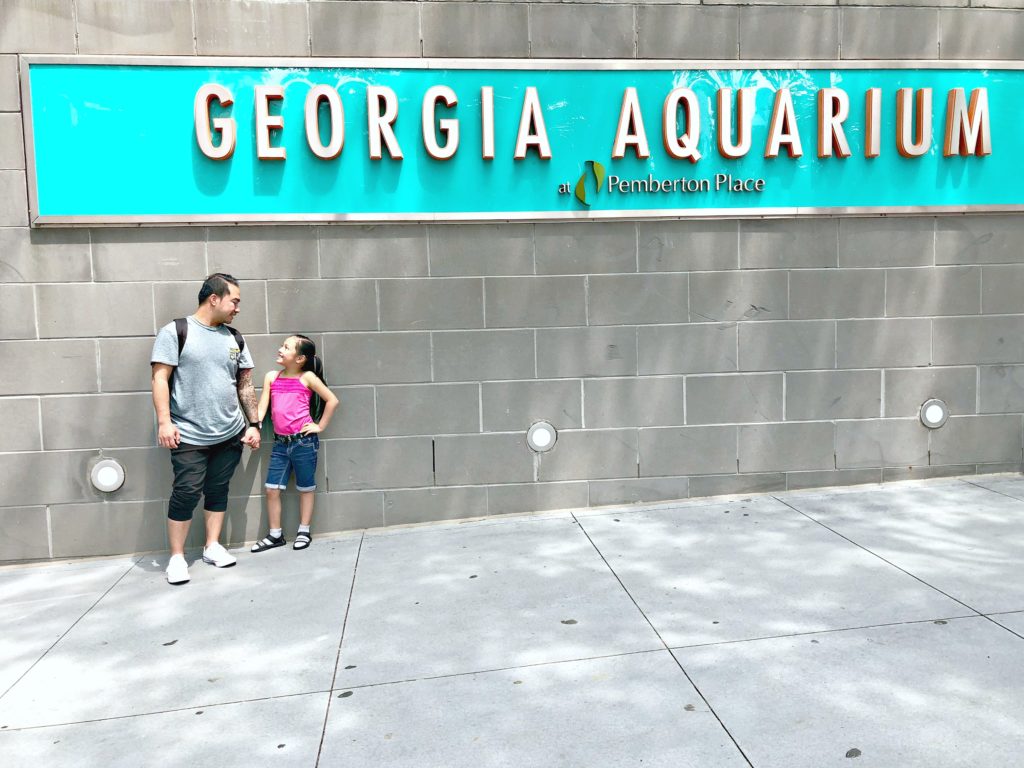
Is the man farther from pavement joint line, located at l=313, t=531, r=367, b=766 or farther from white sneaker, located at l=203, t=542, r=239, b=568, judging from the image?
pavement joint line, located at l=313, t=531, r=367, b=766

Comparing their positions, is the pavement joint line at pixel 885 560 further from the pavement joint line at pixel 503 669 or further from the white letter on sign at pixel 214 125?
the white letter on sign at pixel 214 125

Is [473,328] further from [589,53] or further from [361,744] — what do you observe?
[361,744]

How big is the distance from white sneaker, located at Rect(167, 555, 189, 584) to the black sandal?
50 cm

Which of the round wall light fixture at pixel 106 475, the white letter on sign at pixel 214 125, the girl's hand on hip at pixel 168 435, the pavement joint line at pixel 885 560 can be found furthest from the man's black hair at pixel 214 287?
the pavement joint line at pixel 885 560

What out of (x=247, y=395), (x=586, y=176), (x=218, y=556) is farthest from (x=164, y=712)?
(x=586, y=176)

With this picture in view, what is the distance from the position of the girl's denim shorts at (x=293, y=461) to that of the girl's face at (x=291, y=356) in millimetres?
463

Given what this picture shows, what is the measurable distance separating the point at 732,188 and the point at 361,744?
419 cm

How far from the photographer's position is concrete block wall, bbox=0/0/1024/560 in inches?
193

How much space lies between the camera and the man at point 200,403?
4.46 m

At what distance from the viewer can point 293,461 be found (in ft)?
16.2

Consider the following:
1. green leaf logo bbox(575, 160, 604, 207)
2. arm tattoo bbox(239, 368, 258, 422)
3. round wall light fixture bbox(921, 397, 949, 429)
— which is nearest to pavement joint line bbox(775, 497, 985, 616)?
round wall light fixture bbox(921, 397, 949, 429)

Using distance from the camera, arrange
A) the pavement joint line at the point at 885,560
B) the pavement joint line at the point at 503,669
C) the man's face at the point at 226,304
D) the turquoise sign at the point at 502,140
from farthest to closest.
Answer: the turquoise sign at the point at 502,140
the man's face at the point at 226,304
the pavement joint line at the point at 885,560
the pavement joint line at the point at 503,669

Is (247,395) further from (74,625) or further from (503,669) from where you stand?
(503,669)

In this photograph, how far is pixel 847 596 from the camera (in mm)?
3793
